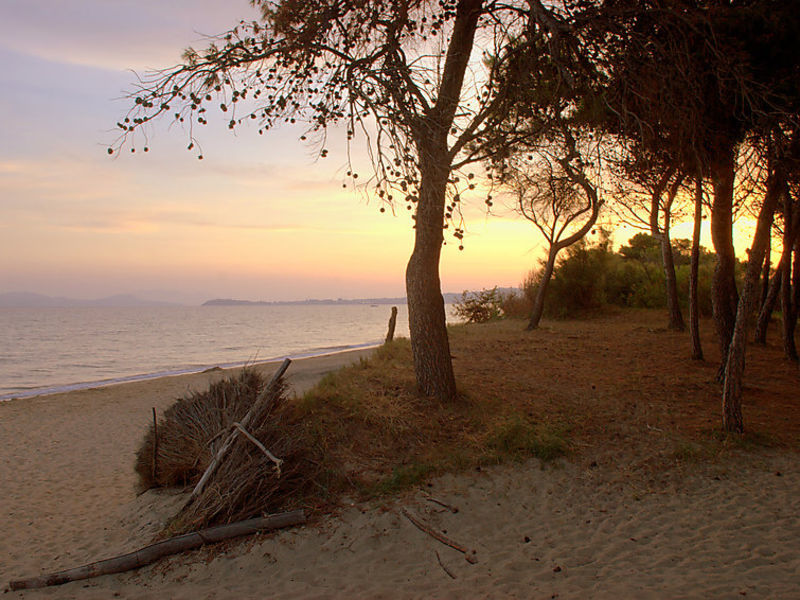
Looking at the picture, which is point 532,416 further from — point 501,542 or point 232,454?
point 232,454

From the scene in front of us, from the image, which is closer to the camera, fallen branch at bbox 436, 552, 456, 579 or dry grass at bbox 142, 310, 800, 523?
fallen branch at bbox 436, 552, 456, 579

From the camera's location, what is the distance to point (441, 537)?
194 inches

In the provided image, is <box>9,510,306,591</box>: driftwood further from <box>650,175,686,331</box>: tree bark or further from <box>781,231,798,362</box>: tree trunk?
<box>650,175,686,331</box>: tree bark

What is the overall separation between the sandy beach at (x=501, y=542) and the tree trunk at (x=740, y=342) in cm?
61

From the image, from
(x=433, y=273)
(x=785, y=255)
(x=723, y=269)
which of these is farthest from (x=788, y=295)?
(x=433, y=273)

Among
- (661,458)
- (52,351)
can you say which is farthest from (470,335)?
(52,351)

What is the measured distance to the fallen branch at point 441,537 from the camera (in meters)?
4.64

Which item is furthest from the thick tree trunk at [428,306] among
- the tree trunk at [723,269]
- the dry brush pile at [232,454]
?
the tree trunk at [723,269]

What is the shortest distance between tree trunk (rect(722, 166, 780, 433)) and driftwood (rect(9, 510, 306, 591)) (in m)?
5.45

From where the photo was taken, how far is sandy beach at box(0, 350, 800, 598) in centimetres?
418

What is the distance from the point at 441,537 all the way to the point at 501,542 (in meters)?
0.55

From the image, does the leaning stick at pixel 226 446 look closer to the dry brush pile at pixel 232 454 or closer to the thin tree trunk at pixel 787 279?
the dry brush pile at pixel 232 454

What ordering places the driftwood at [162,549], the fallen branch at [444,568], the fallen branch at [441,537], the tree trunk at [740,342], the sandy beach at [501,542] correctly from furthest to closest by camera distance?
the tree trunk at [740,342], the driftwood at [162,549], the fallen branch at [441,537], the fallen branch at [444,568], the sandy beach at [501,542]

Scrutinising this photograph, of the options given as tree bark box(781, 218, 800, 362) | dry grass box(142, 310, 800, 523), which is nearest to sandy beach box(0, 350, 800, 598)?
dry grass box(142, 310, 800, 523)
